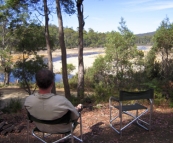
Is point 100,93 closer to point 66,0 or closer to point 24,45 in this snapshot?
point 66,0

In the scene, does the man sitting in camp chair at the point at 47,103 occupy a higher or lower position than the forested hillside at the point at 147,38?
lower

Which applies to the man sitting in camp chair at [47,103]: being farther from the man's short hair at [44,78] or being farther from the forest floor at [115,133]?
the forest floor at [115,133]

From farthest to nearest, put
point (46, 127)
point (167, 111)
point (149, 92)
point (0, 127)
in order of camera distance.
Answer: point (167, 111), point (0, 127), point (149, 92), point (46, 127)

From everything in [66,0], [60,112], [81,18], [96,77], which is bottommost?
[96,77]

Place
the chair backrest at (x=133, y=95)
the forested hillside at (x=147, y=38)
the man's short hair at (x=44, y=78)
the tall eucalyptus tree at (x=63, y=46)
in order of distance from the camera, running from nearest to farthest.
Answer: the man's short hair at (x=44, y=78) < the chair backrest at (x=133, y=95) < the tall eucalyptus tree at (x=63, y=46) < the forested hillside at (x=147, y=38)

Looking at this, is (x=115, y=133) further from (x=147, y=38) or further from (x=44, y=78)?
(x=147, y=38)

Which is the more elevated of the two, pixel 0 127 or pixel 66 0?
pixel 66 0

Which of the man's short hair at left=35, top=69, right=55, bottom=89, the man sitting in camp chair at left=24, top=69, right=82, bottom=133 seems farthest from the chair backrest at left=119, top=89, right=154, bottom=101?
the man's short hair at left=35, top=69, right=55, bottom=89

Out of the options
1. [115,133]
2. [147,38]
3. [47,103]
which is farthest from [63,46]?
[147,38]

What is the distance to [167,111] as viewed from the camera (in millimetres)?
4488

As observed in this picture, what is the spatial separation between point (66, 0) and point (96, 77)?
5983 millimetres

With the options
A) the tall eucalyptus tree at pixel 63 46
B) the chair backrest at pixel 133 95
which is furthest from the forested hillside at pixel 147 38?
the chair backrest at pixel 133 95

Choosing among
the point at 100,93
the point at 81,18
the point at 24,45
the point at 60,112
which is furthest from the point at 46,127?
the point at 24,45

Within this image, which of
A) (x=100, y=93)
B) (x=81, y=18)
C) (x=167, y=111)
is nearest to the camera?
(x=167, y=111)
